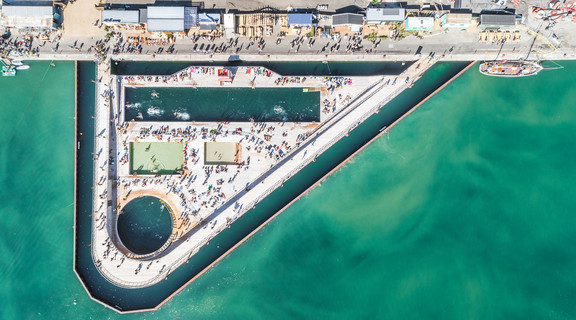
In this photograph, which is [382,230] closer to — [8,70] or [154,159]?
[154,159]

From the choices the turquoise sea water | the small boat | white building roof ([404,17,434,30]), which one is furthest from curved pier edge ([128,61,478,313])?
the small boat

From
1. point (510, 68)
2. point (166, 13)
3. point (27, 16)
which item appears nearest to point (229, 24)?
point (166, 13)

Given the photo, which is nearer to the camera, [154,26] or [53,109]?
[154,26]

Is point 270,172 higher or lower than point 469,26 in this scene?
lower

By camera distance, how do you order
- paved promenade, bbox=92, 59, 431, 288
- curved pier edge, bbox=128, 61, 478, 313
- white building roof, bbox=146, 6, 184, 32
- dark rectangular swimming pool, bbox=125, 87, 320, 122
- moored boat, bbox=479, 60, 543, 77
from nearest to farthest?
white building roof, bbox=146, 6, 184, 32 → paved promenade, bbox=92, 59, 431, 288 → curved pier edge, bbox=128, 61, 478, 313 → dark rectangular swimming pool, bbox=125, 87, 320, 122 → moored boat, bbox=479, 60, 543, 77

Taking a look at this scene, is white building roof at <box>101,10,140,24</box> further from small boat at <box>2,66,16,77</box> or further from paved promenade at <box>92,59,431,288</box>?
small boat at <box>2,66,16,77</box>

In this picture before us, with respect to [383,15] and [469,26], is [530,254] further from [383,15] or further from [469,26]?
[383,15]

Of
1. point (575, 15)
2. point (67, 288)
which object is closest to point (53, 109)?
point (67, 288)
